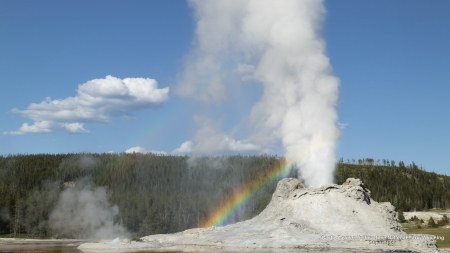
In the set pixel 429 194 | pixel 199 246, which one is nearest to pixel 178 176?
pixel 429 194

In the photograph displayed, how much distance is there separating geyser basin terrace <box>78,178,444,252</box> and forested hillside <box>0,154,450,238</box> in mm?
31872

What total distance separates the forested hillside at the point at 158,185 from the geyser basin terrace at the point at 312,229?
31.9m

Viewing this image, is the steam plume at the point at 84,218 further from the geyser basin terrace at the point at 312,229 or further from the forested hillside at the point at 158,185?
the geyser basin terrace at the point at 312,229

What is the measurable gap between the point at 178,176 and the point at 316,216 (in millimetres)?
99314

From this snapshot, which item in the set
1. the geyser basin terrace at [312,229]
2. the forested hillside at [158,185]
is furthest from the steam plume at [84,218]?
the geyser basin terrace at [312,229]

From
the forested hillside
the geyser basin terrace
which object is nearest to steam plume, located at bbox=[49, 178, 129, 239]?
the forested hillside

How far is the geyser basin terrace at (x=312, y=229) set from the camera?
1816 inches

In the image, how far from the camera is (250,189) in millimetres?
120375

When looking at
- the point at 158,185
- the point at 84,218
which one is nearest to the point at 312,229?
Result: the point at 84,218

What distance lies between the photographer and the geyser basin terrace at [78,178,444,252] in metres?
46.1

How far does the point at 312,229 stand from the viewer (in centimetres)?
5069

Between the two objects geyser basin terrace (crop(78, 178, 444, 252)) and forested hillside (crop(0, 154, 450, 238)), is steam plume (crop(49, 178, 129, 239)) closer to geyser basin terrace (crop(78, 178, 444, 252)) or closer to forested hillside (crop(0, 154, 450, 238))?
forested hillside (crop(0, 154, 450, 238))

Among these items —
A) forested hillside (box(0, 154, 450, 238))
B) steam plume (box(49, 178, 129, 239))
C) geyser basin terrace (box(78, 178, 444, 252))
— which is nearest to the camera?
geyser basin terrace (box(78, 178, 444, 252))

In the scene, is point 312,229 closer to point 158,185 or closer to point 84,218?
point 84,218
